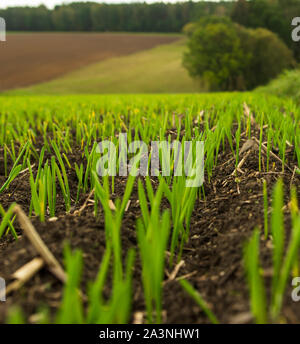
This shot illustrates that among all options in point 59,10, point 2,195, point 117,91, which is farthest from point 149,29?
point 2,195

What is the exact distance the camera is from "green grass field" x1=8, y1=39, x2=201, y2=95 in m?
26.6

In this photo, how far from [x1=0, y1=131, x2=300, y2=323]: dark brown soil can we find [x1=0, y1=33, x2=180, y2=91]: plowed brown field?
26745 mm

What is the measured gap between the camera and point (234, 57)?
24.9 metres

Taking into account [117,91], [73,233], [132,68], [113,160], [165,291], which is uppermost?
[132,68]

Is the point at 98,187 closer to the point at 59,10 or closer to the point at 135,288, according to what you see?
the point at 135,288

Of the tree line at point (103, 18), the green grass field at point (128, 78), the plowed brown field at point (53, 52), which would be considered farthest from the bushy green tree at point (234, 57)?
the tree line at point (103, 18)

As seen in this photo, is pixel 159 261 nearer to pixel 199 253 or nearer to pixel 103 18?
pixel 199 253

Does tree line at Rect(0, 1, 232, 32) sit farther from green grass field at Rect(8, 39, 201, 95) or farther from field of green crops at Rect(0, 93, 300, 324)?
field of green crops at Rect(0, 93, 300, 324)

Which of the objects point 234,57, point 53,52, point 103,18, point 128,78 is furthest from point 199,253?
point 103,18

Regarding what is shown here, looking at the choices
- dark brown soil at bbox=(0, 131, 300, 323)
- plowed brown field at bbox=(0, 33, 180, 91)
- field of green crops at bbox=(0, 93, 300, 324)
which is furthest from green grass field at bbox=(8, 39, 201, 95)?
field of green crops at bbox=(0, 93, 300, 324)
